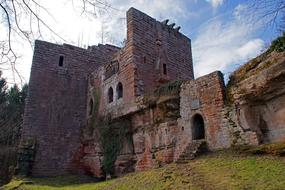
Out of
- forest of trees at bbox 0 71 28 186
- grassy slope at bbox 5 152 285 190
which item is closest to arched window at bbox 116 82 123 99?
grassy slope at bbox 5 152 285 190

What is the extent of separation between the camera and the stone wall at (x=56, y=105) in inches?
621

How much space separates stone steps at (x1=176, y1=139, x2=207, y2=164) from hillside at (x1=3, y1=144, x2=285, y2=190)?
33 cm

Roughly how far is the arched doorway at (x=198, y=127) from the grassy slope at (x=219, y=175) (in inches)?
63.4

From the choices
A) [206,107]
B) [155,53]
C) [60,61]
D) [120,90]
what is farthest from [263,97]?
[60,61]

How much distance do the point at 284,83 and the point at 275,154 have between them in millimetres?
2290

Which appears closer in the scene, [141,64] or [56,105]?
[141,64]

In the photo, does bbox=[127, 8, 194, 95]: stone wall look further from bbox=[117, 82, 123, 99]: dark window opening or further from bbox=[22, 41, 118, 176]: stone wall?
bbox=[22, 41, 118, 176]: stone wall

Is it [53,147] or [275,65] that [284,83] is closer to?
[275,65]

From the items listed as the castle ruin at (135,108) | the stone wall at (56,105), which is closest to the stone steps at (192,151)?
the castle ruin at (135,108)

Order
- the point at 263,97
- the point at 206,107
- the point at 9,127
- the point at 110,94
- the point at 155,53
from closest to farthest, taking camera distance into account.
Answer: the point at 263,97
the point at 206,107
the point at 155,53
the point at 110,94
the point at 9,127

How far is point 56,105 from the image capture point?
55.6ft

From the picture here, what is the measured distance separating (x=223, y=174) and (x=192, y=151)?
2516 millimetres

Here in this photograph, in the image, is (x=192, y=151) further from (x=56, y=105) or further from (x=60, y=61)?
(x=60, y=61)

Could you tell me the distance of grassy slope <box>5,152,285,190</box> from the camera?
649cm
